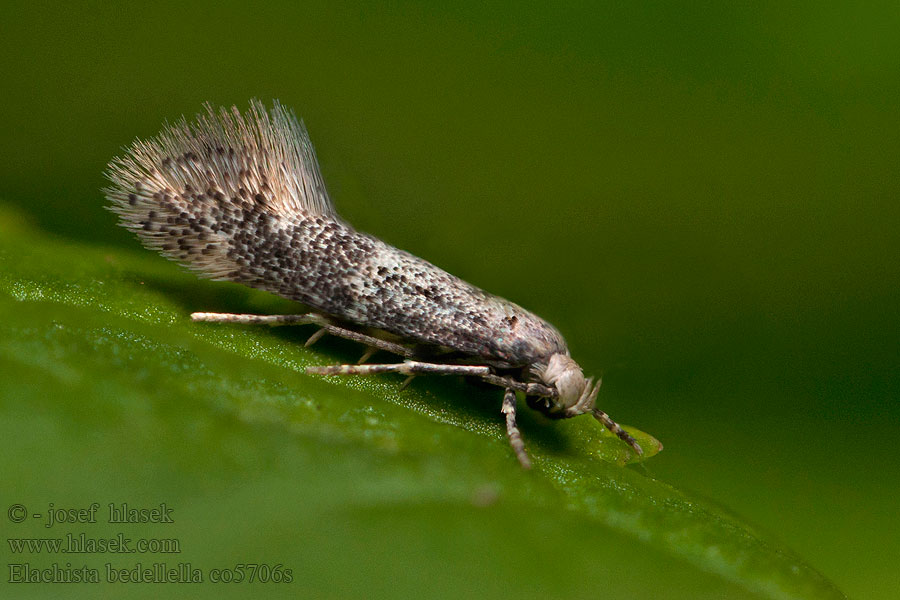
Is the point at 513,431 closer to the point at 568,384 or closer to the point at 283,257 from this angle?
the point at 568,384

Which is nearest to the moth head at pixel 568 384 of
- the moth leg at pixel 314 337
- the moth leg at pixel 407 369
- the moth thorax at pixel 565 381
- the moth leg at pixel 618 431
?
the moth thorax at pixel 565 381

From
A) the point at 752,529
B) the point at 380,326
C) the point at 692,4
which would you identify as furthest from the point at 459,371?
the point at 692,4

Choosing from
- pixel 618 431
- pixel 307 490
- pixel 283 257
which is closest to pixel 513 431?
pixel 618 431

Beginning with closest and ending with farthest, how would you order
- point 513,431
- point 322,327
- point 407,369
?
point 513,431
point 407,369
point 322,327

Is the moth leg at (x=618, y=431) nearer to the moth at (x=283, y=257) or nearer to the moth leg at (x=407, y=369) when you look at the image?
the moth at (x=283, y=257)

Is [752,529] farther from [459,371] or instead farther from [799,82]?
[799,82]

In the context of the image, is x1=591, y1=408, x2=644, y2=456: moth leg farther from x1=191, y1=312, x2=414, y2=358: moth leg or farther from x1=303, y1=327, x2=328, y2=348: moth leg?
x1=303, y1=327, x2=328, y2=348: moth leg

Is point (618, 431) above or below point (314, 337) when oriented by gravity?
above
